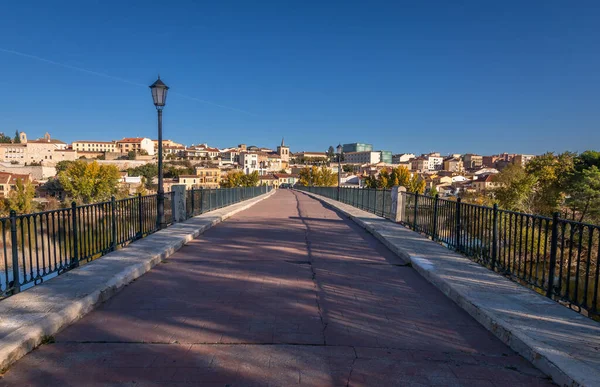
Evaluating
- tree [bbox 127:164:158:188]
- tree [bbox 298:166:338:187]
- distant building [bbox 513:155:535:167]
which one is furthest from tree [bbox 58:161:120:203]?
distant building [bbox 513:155:535:167]

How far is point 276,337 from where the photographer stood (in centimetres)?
373

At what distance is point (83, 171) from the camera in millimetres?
80688

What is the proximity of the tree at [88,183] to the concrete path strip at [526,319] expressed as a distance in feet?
262

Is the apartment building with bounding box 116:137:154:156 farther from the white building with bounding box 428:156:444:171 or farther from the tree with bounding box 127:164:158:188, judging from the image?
the white building with bounding box 428:156:444:171

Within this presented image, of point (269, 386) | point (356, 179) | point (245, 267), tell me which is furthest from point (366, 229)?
point (356, 179)

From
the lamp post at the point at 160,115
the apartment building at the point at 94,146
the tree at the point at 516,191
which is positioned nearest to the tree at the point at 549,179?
the tree at the point at 516,191

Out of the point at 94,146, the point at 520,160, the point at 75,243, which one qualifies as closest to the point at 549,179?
the point at 75,243

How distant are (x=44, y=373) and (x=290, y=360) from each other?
2.07 m

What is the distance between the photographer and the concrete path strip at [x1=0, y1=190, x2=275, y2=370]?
3.46 meters

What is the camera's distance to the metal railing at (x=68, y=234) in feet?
15.9

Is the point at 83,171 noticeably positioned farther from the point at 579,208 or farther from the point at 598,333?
Answer: the point at 598,333

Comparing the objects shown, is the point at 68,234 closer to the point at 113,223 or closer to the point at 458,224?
the point at 113,223

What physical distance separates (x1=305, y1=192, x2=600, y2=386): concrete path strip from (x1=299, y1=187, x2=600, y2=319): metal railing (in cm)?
30

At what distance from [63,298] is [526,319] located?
5418mm
